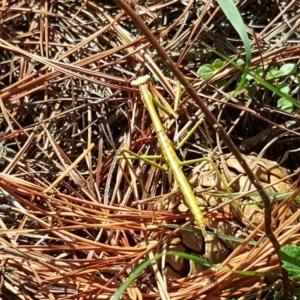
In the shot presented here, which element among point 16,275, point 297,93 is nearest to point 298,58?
point 297,93

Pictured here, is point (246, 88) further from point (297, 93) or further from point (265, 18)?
point (265, 18)

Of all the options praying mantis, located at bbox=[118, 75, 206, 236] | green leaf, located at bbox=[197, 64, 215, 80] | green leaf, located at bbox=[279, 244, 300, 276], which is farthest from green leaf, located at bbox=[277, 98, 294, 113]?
green leaf, located at bbox=[279, 244, 300, 276]

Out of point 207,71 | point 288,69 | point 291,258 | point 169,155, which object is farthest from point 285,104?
point 291,258

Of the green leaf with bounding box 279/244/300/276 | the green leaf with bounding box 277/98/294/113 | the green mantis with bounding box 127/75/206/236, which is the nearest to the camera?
the green leaf with bounding box 279/244/300/276

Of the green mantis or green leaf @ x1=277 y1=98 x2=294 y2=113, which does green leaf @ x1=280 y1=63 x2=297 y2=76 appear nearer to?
green leaf @ x1=277 y1=98 x2=294 y2=113

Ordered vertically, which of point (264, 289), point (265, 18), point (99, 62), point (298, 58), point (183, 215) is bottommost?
point (264, 289)

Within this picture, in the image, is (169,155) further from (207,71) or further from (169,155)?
(207,71)
